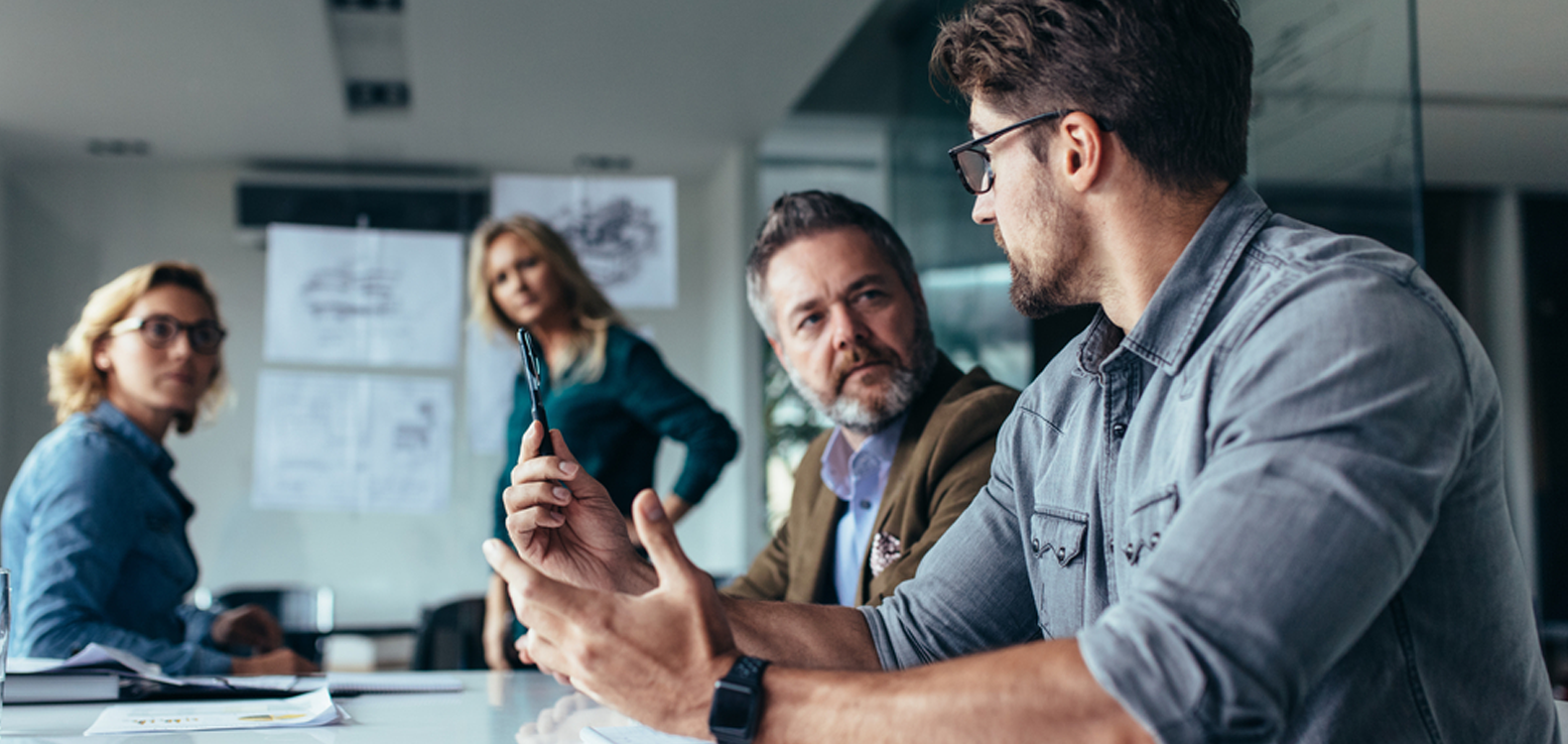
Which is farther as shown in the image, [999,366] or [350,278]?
[350,278]

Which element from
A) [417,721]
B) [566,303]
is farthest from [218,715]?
[566,303]

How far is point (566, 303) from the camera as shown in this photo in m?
2.75

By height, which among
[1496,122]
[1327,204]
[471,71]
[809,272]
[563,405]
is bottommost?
[563,405]

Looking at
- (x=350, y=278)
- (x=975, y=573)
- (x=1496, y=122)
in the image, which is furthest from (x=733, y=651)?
(x=350, y=278)

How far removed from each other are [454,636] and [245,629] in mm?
485

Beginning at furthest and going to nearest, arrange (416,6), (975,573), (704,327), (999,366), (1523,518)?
1. (704,327)
2. (1523,518)
3. (416,6)
4. (999,366)
5. (975,573)

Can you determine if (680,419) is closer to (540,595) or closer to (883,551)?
(883,551)

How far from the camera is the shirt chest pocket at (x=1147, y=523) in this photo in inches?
33.5

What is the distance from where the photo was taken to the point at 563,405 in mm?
2543

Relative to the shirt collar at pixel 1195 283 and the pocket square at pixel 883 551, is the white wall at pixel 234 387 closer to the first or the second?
the pocket square at pixel 883 551

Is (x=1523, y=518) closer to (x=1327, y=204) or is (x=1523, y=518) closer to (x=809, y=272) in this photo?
(x=1327, y=204)

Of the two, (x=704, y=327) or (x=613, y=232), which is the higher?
(x=613, y=232)

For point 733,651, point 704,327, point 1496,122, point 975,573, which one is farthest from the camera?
point 704,327

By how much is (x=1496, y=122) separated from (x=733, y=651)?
227cm
